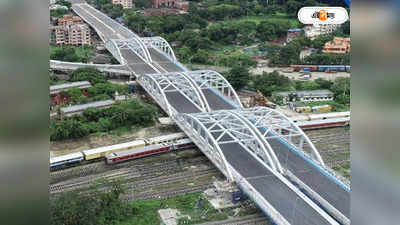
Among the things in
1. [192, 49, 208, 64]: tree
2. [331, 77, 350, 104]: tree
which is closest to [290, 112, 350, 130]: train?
[331, 77, 350, 104]: tree

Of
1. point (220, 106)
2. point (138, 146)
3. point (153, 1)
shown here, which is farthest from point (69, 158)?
point (153, 1)

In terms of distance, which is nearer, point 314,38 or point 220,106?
point 220,106

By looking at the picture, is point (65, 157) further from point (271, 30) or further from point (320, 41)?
point (271, 30)

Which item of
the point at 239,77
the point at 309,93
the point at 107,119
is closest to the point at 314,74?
the point at 309,93

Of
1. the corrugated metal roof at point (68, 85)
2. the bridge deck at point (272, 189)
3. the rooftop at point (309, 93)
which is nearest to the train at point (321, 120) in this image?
the rooftop at point (309, 93)

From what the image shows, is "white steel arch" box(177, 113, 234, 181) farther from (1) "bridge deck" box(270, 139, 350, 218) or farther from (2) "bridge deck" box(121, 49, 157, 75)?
(2) "bridge deck" box(121, 49, 157, 75)
